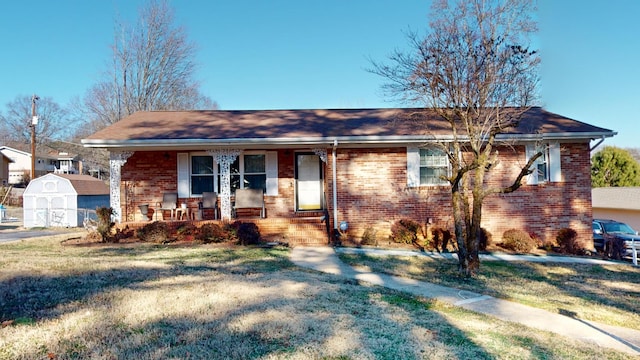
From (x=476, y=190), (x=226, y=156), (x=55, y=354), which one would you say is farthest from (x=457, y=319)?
(x=226, y=156)

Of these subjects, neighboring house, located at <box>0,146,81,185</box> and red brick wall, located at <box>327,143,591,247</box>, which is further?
neighboring house, located at <box>0,146,81,185</box>

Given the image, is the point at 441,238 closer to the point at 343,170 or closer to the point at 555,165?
the point at 343,170

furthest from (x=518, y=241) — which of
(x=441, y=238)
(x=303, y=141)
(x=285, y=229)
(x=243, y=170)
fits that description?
(x=243, y=170)

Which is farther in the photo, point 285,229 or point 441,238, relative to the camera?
point 441,238

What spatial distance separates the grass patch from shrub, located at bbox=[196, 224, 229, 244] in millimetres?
3400

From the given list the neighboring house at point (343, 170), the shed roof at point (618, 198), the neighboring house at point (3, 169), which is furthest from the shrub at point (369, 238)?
the neighboring house at point (3, 169)

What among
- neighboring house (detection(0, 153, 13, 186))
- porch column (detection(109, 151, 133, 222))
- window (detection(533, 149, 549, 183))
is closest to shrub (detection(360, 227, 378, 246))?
window (detection(533, 149, 549, 183))

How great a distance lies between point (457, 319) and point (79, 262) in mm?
6497

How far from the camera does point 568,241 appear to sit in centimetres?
1151

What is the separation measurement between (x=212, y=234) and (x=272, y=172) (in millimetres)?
2879

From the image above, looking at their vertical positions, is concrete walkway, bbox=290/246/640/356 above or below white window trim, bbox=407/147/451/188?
below

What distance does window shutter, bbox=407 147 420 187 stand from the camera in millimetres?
11781

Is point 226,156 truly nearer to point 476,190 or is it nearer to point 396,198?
point 396,198

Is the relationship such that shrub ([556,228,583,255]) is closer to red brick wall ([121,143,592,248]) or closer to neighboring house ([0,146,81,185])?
red brick wall ([121,143,592,248])
